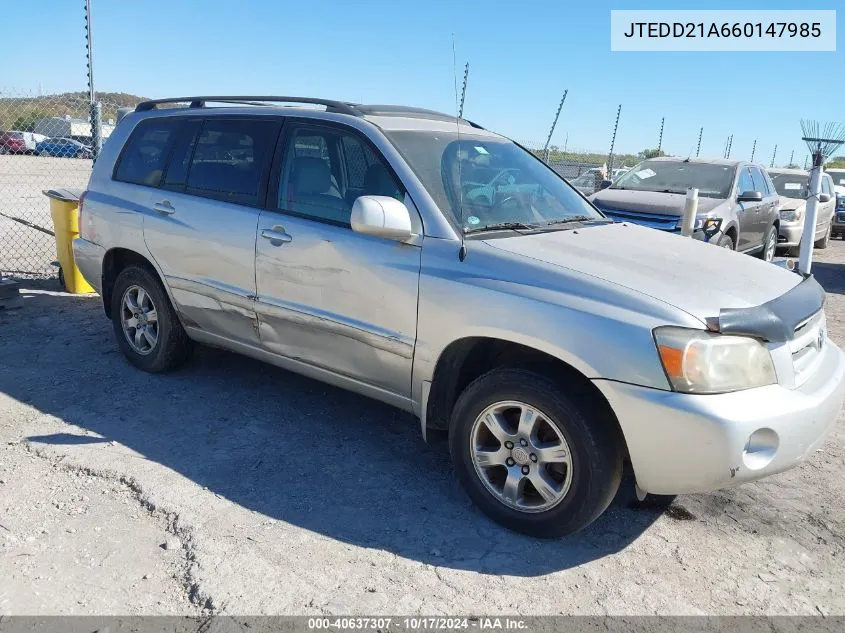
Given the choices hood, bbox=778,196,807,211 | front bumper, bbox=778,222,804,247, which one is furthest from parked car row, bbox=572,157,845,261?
hood, bbox=778,196,807,211

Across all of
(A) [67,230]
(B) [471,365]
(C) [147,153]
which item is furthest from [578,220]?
(A) [67,230]

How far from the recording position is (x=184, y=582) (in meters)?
2.88

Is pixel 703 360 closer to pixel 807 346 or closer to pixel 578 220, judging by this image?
pixel 807 346

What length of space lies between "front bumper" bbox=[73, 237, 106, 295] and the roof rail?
1060mm

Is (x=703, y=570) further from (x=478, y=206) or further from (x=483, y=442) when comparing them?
(x=478, y=206)

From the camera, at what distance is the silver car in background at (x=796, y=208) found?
12.6 m

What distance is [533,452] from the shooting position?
3242 mm

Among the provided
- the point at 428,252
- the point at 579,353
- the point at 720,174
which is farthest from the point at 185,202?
the point at 720,174

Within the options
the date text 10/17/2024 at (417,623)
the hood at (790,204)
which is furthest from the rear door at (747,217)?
the date text 10/17/2024 at (417,623)

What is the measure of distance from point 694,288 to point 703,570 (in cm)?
121

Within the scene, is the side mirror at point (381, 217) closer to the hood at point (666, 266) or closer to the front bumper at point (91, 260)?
the hood at point (666, 266)

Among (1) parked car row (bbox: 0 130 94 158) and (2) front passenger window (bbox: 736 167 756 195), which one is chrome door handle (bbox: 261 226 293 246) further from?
(1) parked car row (bbox: 0 130 94 158)

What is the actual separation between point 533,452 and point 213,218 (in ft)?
8.09

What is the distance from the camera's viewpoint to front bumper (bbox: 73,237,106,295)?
207 inches
